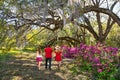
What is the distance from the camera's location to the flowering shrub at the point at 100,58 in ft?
57.1

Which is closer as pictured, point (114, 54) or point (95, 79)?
point (95, 79)

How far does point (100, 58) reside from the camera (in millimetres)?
19375

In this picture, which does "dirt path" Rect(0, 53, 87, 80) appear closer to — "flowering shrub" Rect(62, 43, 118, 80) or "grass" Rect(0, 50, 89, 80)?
"grass" Rect(0, 50, 89, 80)

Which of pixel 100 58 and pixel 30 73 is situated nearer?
pixel 30 73

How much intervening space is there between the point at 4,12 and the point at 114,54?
23.9 feet

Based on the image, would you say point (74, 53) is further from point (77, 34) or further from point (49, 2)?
point (77, 34)

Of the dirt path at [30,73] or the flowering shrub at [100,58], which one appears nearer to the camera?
the dirt path at [30,73]

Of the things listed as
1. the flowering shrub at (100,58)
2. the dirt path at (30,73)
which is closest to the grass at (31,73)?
the dirt path at (30,73)

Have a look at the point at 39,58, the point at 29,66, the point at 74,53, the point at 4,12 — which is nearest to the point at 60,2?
the point at 39,58

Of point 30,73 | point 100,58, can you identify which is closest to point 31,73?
point 30,73

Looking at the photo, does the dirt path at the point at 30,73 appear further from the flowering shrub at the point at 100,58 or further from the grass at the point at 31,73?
the flowering shrub at the point at 100,58

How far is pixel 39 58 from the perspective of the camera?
650 inches

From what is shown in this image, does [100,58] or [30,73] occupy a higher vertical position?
[100,58]

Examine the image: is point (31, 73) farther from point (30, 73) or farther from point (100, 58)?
point (100, 58)
